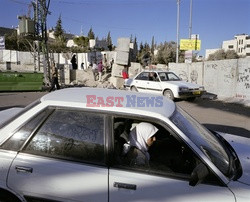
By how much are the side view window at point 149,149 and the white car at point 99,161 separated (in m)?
0.02

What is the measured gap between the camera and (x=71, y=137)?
243cm

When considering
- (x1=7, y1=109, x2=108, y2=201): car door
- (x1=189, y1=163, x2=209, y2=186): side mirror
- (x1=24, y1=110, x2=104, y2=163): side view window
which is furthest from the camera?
(x1=24, y1=110, x2=104, y2=163): side view window

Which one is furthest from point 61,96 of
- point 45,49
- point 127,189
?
point 45,49

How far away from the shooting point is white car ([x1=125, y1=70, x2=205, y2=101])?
12.6m

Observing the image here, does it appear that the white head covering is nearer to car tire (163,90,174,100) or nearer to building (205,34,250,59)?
car tire (163,90,174,100)

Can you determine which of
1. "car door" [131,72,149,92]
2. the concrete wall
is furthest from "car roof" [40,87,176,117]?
the concrete wall

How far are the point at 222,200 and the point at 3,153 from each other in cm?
185

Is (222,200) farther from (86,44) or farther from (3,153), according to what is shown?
(86,44)

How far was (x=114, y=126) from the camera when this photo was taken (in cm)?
241

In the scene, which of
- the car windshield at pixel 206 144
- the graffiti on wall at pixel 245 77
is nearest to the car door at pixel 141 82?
the graffiti on wall at pixel 245 77

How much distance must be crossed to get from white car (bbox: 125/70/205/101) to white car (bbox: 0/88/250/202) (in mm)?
10137

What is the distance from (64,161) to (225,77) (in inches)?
544

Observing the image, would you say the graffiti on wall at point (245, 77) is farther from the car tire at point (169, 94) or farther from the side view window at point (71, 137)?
the side view window at point (71, 137)

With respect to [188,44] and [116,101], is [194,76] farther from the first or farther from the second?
[116,101]
